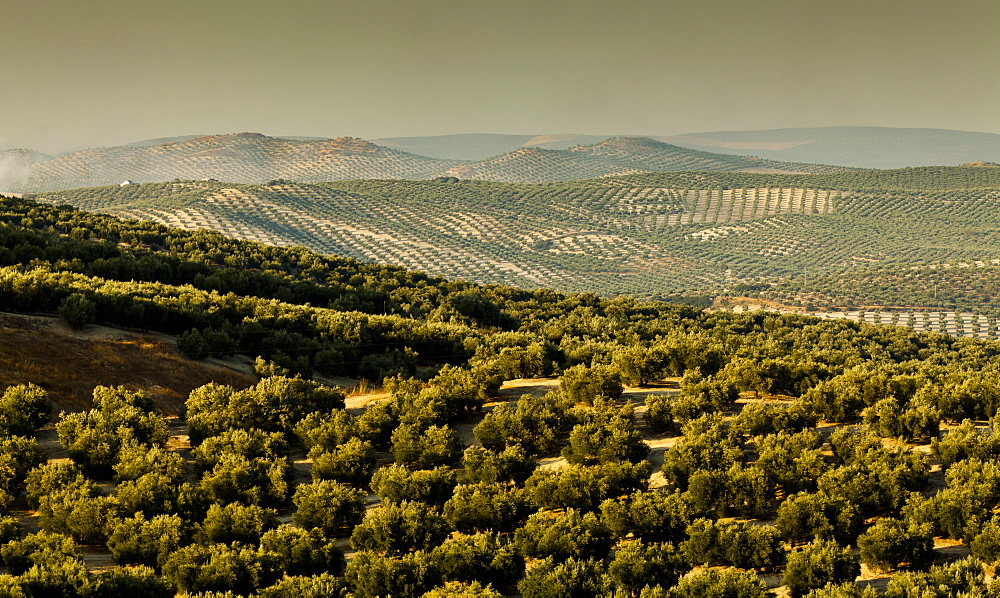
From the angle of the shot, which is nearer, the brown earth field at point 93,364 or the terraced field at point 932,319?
the brown earth field at point 93,364

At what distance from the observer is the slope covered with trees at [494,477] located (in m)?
17.9

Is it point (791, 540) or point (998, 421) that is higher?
point (998, 421)

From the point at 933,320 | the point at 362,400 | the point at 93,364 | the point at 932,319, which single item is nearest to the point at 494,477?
the point at 362,400

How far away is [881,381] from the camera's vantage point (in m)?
30.5

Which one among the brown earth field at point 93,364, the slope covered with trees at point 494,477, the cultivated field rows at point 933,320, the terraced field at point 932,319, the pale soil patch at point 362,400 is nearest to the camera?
the slope covered with trees at point 494,477

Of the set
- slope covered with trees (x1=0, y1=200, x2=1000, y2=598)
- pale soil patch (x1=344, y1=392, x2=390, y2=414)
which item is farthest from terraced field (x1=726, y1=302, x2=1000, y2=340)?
pale soil patch (x1=344, y1=392, x2=390, y2=414)

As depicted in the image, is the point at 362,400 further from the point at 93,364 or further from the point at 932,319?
the point at 932,319

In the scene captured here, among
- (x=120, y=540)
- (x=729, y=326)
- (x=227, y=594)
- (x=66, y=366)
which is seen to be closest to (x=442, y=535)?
(x=227, y=594)

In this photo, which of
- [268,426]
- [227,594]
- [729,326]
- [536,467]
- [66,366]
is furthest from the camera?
[729,326]

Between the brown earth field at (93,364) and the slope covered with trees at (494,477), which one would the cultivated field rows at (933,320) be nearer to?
the slope covered with trees at (494,477)

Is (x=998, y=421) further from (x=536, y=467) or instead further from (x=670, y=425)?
(x=536, y=467)

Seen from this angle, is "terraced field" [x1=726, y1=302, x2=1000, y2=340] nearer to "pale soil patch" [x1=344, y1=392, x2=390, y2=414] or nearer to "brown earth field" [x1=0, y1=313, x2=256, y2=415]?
"pale soil patch" [x1=344, y1=392, x2=390, y2=414]

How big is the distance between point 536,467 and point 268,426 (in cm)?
893

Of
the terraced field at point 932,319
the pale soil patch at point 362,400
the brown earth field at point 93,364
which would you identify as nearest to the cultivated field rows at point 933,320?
the terraced field at point 932,319
